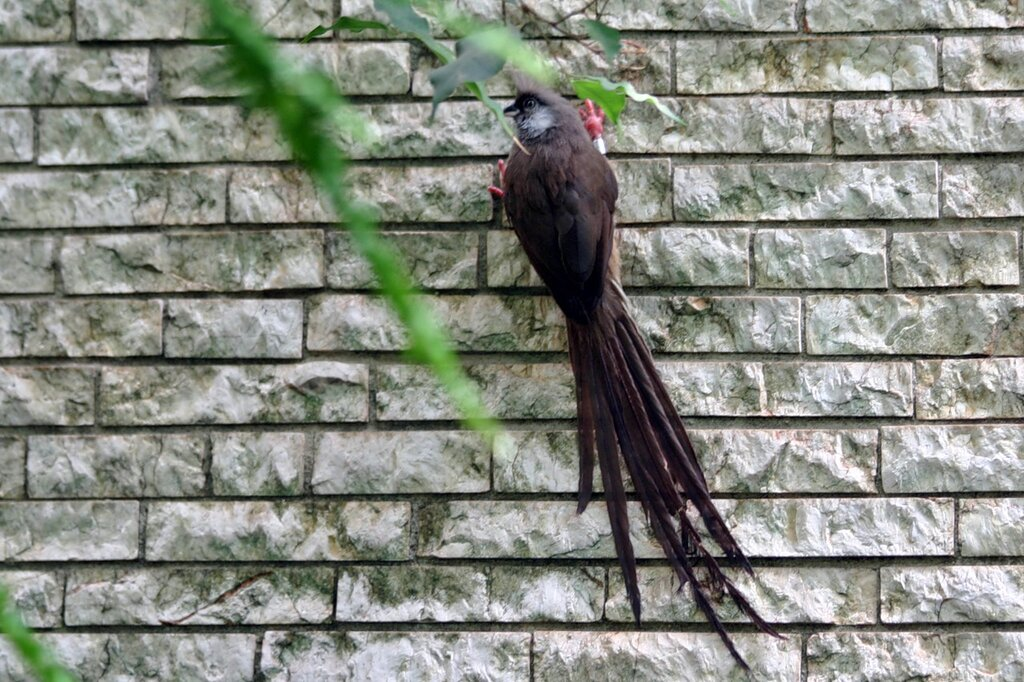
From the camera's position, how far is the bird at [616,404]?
2.47 meters

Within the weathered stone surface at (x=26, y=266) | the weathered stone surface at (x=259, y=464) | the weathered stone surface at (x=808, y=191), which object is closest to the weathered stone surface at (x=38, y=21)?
the weathered stone surface at (x=26, y=266)

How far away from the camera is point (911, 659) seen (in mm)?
2562

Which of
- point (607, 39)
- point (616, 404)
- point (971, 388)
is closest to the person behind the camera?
point (607, 39)

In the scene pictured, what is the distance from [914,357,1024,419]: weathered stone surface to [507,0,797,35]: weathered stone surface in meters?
0.89

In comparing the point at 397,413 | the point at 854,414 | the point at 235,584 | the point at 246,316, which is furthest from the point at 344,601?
the point at 854,414

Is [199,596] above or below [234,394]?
below

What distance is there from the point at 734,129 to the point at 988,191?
615 mm

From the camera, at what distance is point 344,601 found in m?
2.64

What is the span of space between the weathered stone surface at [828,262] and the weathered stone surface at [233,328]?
113cm

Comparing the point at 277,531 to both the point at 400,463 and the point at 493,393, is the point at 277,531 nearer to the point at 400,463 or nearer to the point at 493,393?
the point at 400,463

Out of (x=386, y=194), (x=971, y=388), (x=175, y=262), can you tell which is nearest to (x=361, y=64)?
(x=386, y=194)

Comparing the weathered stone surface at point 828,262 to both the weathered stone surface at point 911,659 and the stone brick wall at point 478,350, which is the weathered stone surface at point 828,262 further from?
the weathered stone surface at point 911,659

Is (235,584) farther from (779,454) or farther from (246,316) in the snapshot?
(779,454)

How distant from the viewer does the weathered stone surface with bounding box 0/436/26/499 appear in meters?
2.67
